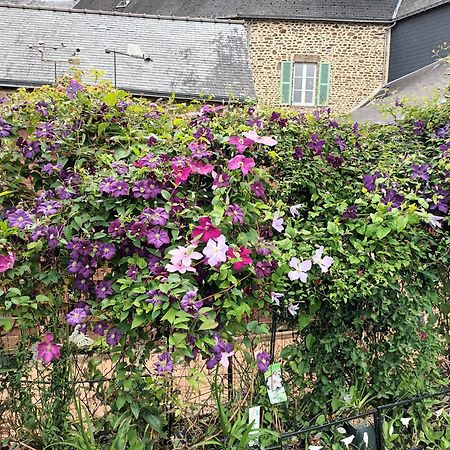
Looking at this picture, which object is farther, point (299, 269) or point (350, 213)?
point (350, 213)

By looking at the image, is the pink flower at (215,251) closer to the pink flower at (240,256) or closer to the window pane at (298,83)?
the pink flower at (240,256)

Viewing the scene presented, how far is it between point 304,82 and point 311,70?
43cm

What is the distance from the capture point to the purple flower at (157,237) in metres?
1.91

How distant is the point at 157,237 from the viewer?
1918 mm

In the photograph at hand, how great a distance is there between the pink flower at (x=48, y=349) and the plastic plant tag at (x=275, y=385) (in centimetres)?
99

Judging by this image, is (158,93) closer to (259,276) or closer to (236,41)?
(236,41)

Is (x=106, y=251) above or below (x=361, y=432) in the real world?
above

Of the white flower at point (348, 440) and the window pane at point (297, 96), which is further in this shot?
the window pane at point (297, 96)

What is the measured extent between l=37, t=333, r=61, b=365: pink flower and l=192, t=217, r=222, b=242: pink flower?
790 mm

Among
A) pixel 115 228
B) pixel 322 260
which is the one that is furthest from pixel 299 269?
pixel 115 228

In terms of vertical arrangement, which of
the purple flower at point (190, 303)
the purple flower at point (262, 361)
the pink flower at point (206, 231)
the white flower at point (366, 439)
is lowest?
the white flower at point (366, 439)

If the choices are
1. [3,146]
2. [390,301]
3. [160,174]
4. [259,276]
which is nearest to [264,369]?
[259,276]

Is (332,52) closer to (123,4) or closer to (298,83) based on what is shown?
(298,83)

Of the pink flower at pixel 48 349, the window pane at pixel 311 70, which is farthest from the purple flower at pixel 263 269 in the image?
the window pane at pixel 311 70
